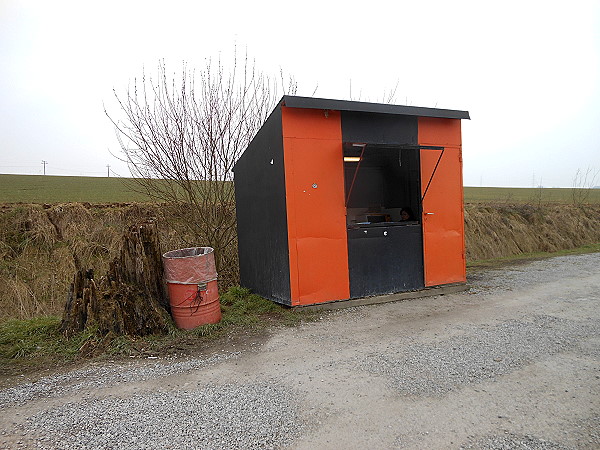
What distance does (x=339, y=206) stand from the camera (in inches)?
249

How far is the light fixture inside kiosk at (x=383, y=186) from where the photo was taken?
286 inches

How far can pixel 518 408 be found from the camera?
9.71 ft

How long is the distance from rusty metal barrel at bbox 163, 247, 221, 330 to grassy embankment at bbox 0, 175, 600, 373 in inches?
7.8

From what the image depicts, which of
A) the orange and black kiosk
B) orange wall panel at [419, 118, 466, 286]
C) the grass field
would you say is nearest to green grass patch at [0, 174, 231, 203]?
the grass field

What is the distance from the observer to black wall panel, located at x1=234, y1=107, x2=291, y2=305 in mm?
6074

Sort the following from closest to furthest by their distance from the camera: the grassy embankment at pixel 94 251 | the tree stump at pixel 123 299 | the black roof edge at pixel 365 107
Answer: the grassy embankment at pixel 94 251, the tree stump at pixel 123 299, the black roof edge at pixel 365 107

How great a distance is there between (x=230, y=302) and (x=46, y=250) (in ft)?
19.8

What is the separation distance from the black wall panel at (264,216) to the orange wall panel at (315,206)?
5.2 inches

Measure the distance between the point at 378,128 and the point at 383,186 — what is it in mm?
2222

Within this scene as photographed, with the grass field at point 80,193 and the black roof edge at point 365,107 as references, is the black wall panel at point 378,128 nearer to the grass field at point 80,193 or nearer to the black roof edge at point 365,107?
the black roof edge at point 365,107

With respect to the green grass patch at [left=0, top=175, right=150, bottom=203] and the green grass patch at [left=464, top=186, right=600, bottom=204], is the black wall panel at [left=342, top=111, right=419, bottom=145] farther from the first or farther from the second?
the green grass patch at [left=464, top=186, right=600, bottom=204]

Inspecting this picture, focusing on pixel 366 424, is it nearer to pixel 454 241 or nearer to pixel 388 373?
pixel 388 373

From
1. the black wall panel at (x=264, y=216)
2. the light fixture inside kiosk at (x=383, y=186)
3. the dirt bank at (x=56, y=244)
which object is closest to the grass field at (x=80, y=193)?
the dirt bank at (x=56, y=244)

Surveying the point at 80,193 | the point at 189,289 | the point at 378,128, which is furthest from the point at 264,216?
the point at 80,193
